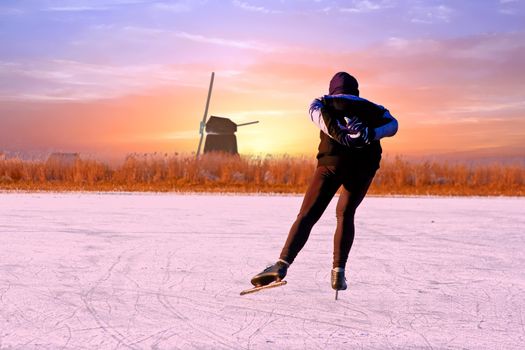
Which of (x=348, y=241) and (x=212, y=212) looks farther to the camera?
(x=212, y=212)

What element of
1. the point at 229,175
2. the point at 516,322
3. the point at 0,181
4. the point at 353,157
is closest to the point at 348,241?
the point at 353,157

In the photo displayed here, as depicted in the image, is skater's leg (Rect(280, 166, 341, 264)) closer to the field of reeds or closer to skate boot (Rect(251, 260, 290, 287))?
skate boot (Rect(251, 260, 290, 287))

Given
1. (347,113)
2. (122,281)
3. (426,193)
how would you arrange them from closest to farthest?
(347,113), (122,281), (426,193)

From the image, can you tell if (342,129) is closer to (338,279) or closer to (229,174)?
(338,279)

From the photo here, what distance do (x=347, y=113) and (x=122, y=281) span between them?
2686mm

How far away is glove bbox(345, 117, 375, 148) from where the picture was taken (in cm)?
495

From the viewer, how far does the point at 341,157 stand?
5043mm

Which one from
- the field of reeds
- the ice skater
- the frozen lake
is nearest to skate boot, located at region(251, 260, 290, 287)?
the ice skater

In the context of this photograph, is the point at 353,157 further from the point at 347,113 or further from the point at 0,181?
the point at 0,181

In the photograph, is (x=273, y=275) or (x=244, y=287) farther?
(x=244, y=287)

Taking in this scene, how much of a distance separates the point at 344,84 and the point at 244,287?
2.05 metres

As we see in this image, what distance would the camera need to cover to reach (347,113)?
5.04 m

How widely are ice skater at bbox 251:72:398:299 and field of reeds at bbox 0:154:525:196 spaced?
58.0 ft

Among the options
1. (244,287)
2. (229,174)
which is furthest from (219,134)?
(244,287)
